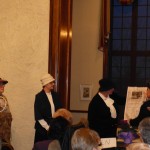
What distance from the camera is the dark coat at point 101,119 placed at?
18.5ft

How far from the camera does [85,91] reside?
9.25 metres

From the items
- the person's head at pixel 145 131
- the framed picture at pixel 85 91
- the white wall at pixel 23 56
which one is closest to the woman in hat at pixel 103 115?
the white wall at pixel 23 56

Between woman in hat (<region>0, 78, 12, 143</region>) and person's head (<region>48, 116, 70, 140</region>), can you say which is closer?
person's head (<region>48, 116, 70, 140</region>)

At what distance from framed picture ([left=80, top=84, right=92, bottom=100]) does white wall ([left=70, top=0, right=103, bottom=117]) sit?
0.27 ft

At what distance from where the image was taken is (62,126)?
166 inches

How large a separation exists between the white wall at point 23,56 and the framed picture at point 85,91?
10.3 ft

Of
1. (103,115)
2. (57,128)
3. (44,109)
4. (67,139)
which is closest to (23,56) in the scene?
(44,109)

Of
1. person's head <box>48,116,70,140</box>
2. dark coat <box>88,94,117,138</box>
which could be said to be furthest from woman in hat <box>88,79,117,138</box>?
person's head <box>48,116,70,140</box>

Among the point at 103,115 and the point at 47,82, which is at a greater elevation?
the point at 47,82

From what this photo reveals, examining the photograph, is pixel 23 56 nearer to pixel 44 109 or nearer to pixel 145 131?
pixel 44 109

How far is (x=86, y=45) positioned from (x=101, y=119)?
3827 mm

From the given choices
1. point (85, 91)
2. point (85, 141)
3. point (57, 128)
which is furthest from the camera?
point (85, 91)

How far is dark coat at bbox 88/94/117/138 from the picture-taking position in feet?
18.5

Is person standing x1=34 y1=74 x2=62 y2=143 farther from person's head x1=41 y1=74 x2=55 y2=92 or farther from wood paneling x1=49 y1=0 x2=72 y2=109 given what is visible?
wood paneling x1=49 y1=0 x2=72 y2=109
